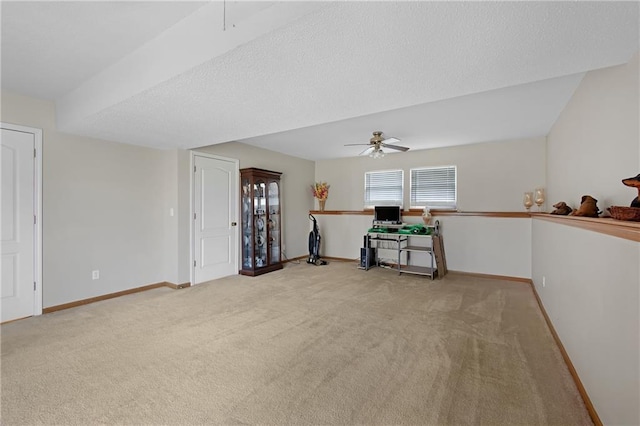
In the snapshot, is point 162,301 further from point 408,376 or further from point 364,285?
point 408,376

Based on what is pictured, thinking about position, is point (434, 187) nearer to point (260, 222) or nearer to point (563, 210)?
point (563, 210)

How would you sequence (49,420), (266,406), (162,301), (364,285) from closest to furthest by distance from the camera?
(49,420)
(266,406)
(162,301)
(364,285)

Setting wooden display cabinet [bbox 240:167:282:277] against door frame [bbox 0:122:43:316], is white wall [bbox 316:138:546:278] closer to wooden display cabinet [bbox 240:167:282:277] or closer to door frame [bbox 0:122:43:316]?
wooden display cabinet [bbox 240:167:282:277]

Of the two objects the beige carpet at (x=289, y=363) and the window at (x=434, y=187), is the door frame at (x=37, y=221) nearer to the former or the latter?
the beige carpet at (x=289, y=363)

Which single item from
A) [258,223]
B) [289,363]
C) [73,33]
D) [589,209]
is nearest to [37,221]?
[73,33]

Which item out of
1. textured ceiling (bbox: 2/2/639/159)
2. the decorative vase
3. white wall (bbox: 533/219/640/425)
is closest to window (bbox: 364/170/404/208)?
the decorative vase

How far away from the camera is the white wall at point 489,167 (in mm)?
4824

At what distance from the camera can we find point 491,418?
169cm

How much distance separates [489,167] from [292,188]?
3.93 m

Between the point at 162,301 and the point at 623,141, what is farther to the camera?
the point at 162,301

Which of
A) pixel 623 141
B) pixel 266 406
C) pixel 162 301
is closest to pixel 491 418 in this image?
pixel 266 406

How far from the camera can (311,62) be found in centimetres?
192

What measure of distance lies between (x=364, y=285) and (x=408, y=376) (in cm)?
248

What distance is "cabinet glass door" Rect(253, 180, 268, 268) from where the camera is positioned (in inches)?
212
